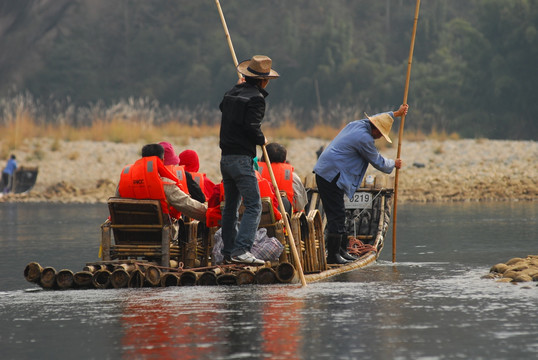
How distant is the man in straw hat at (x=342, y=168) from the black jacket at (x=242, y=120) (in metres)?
1.64

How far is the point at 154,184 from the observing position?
1184 centimetres

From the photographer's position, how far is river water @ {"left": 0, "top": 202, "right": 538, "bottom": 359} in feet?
24.6

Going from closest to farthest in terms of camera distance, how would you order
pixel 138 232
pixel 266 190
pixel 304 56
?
pixel 266 190, pixel 138 232, pixel 304 56

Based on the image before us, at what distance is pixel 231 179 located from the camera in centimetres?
1150

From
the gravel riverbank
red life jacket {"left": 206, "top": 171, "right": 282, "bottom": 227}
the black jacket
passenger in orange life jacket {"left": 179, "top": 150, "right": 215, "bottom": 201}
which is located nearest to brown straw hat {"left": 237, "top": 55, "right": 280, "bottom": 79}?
the black jacket

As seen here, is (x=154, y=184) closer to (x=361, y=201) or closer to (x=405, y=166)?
(x=361, y=201)

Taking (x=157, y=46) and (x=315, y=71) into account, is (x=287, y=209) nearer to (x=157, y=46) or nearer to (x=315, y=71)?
(x=315, y=71)

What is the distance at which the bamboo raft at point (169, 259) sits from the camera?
1119 centimetres

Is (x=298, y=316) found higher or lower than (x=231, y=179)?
→ lower

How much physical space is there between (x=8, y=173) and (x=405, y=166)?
41.1 ft

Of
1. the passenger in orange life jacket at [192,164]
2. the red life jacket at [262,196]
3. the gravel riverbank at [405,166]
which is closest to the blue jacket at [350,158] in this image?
the red life jacket at [262,196]

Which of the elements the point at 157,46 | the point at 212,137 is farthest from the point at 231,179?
the point at 157,46

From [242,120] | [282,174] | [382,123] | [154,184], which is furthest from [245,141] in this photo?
[382,123]

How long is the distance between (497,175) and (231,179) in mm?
23848
